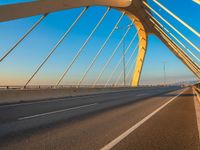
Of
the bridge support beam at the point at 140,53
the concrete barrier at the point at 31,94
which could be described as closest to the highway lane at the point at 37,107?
the concrete barrier at the point at 31,94

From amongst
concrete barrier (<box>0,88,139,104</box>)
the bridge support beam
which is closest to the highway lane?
concrete barrier (<box>0,88,139,104</box>)

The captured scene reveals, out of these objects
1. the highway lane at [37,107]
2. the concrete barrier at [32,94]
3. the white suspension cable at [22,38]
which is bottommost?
the highway lane at [37,107]

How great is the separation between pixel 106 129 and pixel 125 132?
0.59 meters

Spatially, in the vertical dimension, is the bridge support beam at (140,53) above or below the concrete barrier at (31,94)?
above

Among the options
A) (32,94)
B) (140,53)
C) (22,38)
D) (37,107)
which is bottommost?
(37,107)

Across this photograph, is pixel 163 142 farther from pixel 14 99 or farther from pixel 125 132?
pixel 14 99

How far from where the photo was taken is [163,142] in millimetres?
5422

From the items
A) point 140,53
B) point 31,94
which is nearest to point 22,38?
point 31,94

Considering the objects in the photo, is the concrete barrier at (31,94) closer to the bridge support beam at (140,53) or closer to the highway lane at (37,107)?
the highway lane at (37,107)

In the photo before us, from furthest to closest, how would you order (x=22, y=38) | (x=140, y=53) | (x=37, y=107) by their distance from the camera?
(x=140, y=53), (x=22, y=38), (x=37, y=107)

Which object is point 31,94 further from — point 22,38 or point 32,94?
point 22,38

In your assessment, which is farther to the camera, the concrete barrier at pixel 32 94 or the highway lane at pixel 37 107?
the concrete barrier at pixel 32 94

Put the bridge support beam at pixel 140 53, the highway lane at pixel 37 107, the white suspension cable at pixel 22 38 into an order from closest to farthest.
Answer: the highway lane at pixel 37 107 < the white suspension cable at pixel 22 38 < the bridge support beam at pixel 140 53

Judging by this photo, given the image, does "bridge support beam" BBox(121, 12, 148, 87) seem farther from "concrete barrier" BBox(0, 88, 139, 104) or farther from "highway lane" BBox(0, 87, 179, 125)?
"highway lane" BBox(0, 87, 179, 125)
